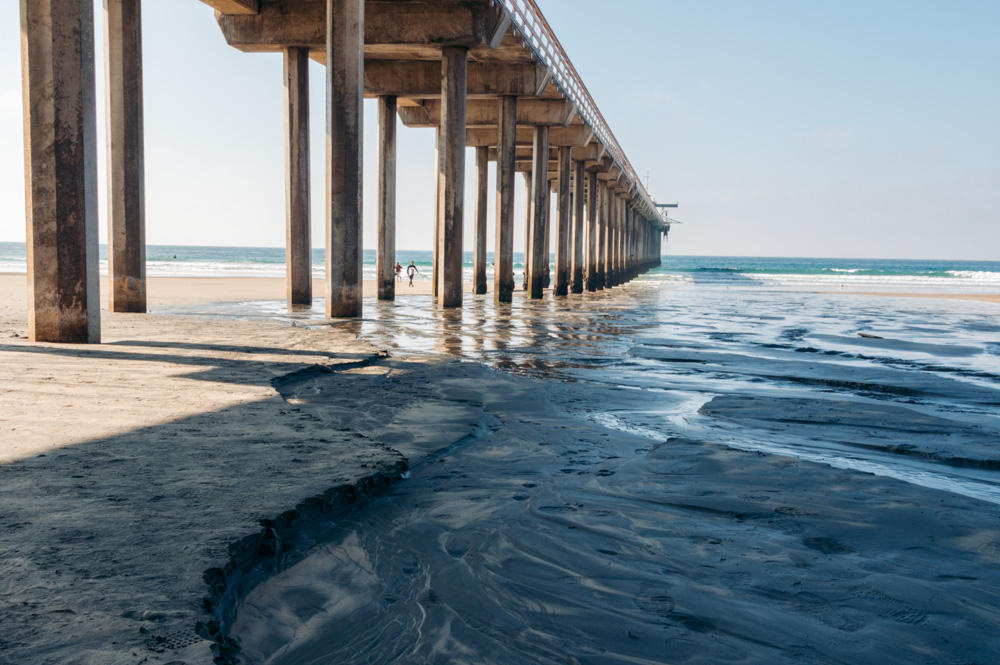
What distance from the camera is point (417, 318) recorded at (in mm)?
15008

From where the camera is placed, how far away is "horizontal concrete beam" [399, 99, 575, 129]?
80.0ft

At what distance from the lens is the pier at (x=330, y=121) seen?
8.00 metres

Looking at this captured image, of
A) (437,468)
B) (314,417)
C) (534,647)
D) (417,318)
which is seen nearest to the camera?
(534,647)

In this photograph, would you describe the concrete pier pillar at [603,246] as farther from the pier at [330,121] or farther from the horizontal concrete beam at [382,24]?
the horizontal concrete beam at [382,24]

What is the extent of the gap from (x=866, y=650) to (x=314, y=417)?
366 centimetres

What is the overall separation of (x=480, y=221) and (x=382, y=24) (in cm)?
1409

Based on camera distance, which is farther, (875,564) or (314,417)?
(314,417)

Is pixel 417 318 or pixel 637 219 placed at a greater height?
pixel 637 219

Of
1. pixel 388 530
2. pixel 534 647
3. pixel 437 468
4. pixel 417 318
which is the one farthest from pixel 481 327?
pixel 534 647

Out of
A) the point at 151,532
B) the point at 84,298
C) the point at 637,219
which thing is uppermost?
the point at 637,219

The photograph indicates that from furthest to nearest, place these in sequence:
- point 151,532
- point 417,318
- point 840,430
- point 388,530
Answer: point 417,318
point 840,430
point 388,530
point 151,532

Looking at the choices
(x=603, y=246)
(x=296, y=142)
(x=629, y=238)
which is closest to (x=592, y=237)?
(x=603, y=246)

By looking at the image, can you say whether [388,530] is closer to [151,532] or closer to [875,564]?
[151,532]

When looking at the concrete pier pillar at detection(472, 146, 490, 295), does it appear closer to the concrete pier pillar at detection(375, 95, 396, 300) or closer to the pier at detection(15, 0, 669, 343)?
the pier at detection(15, 0, 669, 343)
